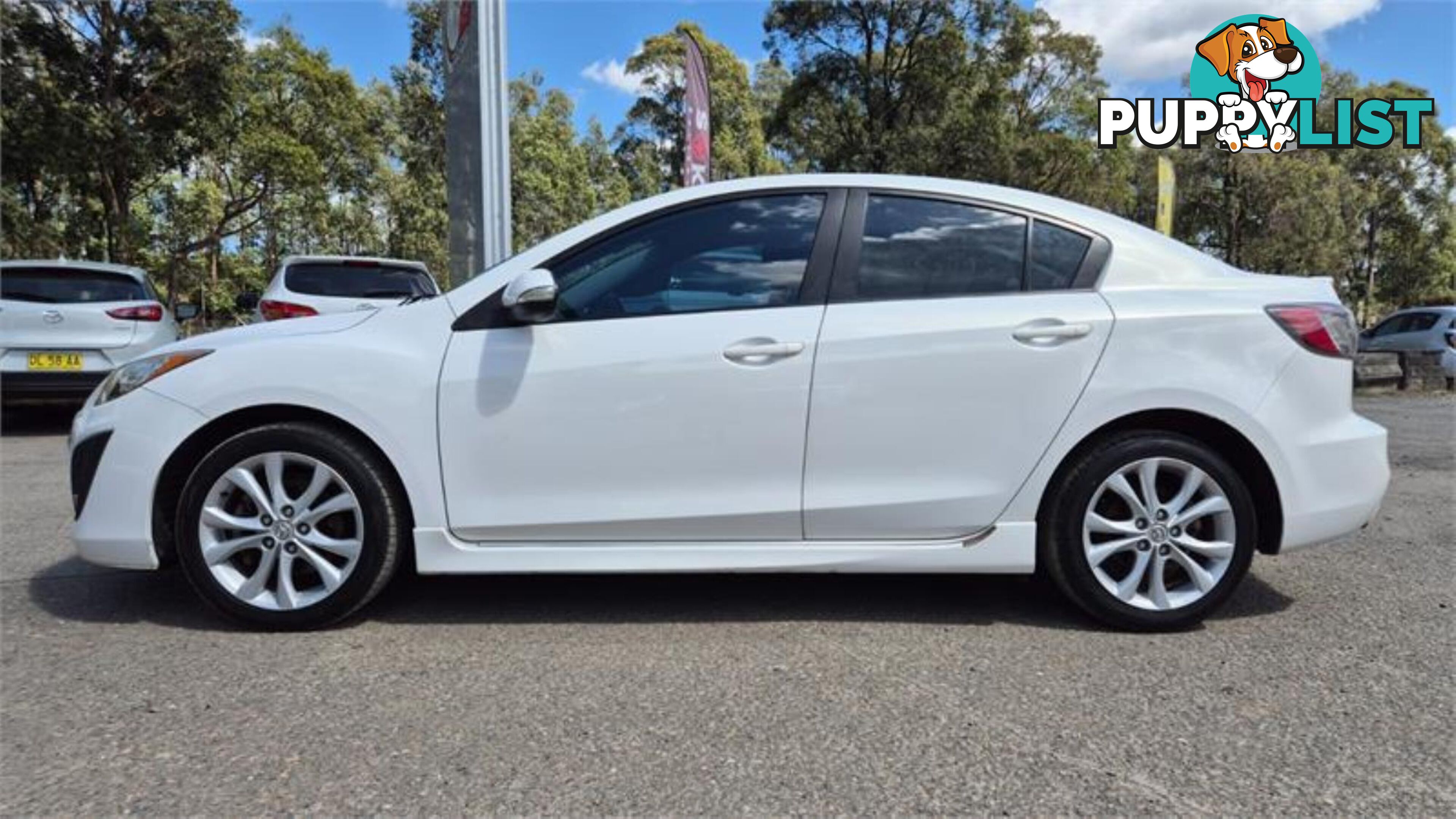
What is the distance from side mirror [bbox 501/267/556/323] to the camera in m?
3.14

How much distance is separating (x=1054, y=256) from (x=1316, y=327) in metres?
0.91

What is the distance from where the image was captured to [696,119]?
10.5 m

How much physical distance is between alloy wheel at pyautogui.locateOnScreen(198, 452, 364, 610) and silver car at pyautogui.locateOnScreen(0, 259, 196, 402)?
5.91 m

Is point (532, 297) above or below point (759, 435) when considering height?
above

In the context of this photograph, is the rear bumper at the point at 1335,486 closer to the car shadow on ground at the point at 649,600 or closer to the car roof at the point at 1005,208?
the car shadow on ground at the point at 649,600

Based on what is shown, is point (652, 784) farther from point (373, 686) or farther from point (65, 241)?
point (65, 241)

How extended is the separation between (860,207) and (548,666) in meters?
1.89

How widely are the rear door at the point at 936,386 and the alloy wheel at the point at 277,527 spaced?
1.60 meters

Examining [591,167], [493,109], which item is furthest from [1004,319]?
[591,167]

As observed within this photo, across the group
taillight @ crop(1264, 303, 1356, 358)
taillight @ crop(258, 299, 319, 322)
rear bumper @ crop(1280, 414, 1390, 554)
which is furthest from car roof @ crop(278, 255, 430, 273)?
rear bumper @ crop(1280, 414, 1390, 554)

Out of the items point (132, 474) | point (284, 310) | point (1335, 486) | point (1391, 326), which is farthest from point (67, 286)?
point (1391, 326)

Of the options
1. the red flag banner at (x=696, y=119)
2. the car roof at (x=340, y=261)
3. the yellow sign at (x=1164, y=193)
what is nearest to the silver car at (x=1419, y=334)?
the yellow sign at (x=1164, y=193)

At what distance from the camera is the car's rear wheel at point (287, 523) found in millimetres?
3197

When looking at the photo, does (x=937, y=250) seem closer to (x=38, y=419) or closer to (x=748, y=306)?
(x=748, y=306)
